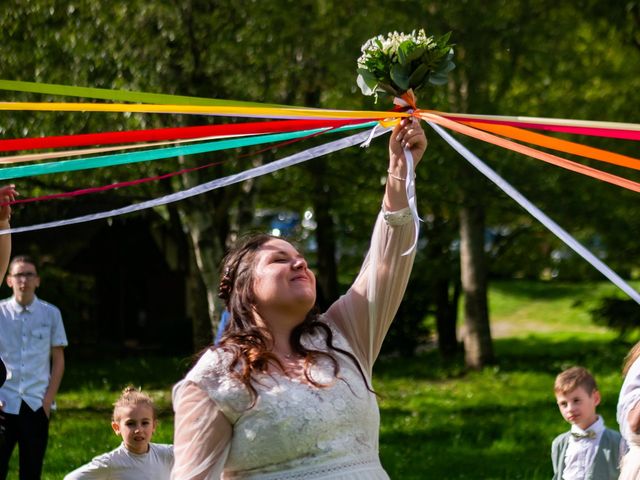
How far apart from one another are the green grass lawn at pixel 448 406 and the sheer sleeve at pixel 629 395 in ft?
5.39

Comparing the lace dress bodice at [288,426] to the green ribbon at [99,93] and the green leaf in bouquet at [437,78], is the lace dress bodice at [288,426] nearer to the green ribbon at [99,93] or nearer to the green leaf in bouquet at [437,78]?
the green leaf in bouquet at [437,78]

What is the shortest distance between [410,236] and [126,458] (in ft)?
8.79

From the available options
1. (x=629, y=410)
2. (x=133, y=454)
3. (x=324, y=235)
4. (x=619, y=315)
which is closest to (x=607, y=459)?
(x=629, y=410)

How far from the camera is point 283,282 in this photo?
129 inches

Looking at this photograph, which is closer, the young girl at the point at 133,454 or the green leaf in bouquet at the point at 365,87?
the green leaf in bouquet at the point at 365,87

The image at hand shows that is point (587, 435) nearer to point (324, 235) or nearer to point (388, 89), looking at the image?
point (388, 89)

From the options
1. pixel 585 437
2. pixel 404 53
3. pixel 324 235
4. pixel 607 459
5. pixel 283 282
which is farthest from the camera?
pixel 324 235

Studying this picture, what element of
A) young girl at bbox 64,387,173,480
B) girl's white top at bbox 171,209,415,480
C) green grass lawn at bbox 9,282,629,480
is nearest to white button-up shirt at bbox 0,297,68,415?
green grass lawn at bbox 9,282,629,480

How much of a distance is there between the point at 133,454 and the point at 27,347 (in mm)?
2203

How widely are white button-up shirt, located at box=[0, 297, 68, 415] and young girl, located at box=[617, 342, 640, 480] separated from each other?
4.10 metres

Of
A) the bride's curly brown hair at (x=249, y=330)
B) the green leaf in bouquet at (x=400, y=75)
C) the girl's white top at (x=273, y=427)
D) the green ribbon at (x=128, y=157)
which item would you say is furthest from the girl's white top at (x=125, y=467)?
the green leaf in bouquet at (x=400, y=75)

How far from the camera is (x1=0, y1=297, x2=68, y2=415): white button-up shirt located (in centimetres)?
736

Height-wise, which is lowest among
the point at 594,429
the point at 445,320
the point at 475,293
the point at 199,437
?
the point at 445,320

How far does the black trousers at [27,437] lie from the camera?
7309mm
